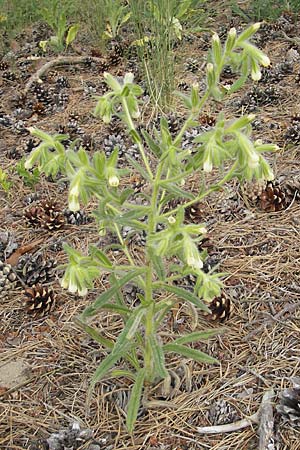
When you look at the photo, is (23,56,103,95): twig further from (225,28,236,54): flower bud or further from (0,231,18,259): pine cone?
(225,28,236,54): flower bud

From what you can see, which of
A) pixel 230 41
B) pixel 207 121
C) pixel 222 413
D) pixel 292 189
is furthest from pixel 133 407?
pixel 207 121

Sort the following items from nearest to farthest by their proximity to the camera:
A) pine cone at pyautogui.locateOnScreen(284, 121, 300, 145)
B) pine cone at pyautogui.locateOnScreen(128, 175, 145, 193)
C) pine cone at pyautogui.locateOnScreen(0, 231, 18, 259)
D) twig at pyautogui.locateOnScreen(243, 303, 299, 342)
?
1. twig at pyautogui.locateOnScreen(243, 303, 299, 342)
2. pine cone at pyautogui.locateOnScreen(0, 231, 18, 259)
3. pine cone at pyautogui.locateOnScreen(128, 175, 145, 193)
4. pine cone at pyautogui.locateOnScreen(284, 121, 300, 145)

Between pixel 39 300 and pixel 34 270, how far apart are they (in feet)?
0.71

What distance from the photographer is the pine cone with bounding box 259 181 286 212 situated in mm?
2498

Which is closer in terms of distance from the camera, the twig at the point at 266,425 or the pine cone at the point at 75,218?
the twig at the point at 266,425

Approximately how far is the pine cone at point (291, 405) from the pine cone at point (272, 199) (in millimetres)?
1022

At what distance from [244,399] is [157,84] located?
2.19 metres

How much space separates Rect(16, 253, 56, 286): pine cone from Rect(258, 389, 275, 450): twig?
3.32 ft

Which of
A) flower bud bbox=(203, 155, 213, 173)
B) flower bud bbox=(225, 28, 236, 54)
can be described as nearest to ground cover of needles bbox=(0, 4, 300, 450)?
flower bud bbox=(203, 155, 213, 173)

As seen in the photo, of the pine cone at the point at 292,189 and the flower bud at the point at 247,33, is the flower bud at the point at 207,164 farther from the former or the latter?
the pine cone at the point at 292,189

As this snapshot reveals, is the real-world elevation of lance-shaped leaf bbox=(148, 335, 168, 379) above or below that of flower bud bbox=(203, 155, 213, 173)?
below

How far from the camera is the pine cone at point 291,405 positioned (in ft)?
5.24

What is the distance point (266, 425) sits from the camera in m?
1.61

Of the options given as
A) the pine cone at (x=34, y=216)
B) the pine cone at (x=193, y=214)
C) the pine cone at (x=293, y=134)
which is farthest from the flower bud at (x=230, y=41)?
the pine cone at (x=293, y=134)
